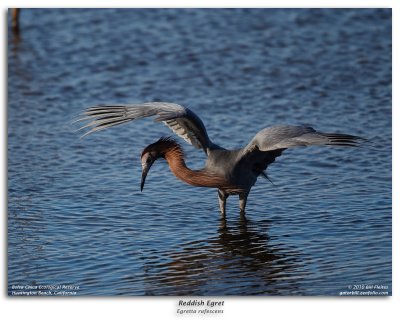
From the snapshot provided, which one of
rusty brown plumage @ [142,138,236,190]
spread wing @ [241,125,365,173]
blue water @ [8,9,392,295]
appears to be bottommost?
blue water @ [8,9,392,295]

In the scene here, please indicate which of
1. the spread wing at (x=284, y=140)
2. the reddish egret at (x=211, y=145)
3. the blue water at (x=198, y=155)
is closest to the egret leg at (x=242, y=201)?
the reddish egret at (x=211, y=145)

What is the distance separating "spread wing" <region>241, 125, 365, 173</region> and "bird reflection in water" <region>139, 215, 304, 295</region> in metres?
0.73

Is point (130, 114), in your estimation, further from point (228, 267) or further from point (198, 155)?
point (198, 155)

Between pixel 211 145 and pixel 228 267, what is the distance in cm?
139

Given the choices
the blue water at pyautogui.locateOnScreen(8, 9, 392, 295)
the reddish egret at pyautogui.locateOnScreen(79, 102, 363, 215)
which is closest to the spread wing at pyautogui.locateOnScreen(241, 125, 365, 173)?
the reddish egret at pyautogui.locateOnScreen(79, 102, 363, 215)

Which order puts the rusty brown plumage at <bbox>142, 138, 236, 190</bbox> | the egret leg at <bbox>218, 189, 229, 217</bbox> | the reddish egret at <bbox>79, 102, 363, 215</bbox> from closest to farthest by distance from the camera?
the reddish egret at <bbox>79, 102, 363, 215</bbox>
the rusty brown plumage at <bbox>142, 138, 236, 190</bbox>
the egret leg at <bbox>218, 189, 229, 217</bbox>

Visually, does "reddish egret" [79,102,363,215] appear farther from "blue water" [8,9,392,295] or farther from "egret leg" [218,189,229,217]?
"blue water" [8,9,392,295]

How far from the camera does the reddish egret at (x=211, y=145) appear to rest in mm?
7668

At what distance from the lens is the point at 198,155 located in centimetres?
1056

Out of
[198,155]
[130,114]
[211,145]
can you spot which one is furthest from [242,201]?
[198,155]

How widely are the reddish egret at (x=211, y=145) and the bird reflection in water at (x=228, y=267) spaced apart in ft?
1.71

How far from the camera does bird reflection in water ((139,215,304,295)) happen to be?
7348 mm

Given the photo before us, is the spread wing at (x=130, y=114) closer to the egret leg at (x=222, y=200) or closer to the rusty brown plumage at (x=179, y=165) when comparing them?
the rusty brown plumage at (x=179, y=165)

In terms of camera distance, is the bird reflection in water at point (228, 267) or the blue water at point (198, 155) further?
the blue water at point (198, 155)
